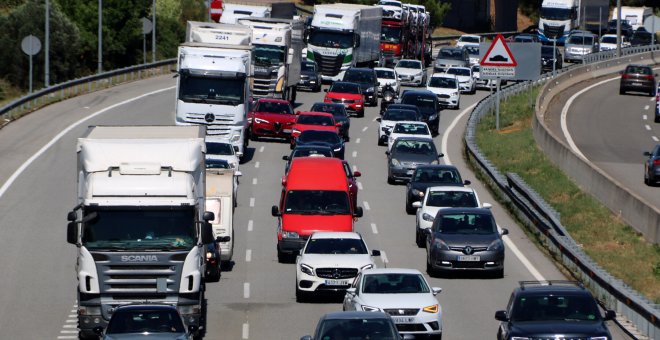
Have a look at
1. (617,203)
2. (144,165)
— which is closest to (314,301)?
(144,165)

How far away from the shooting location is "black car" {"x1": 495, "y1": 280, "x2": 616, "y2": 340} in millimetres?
20938

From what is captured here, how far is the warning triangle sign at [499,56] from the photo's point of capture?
51375 millimetres

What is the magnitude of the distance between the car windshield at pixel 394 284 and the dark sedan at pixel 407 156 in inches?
769

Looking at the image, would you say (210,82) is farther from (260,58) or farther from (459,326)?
(459,326)

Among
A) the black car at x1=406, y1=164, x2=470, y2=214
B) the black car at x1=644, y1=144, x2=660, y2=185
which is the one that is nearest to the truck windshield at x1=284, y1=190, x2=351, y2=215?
the black car at x1=406, y1=164, x2=470, y2=214

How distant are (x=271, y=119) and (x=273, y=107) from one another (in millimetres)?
695

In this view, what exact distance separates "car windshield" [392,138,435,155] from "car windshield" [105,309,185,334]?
82.3ft

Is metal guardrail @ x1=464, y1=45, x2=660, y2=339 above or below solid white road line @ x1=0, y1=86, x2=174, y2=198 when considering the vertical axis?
above

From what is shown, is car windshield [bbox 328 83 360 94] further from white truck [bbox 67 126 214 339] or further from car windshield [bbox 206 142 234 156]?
white truck [bbox 67 126 214 339]

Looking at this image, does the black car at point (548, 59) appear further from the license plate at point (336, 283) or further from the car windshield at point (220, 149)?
the license plate at point (336, 283)

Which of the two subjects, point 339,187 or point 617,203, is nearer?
point 339,187

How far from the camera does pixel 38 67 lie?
92.9 m

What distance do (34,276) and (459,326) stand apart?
1077cm

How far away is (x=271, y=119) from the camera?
53375 mm
